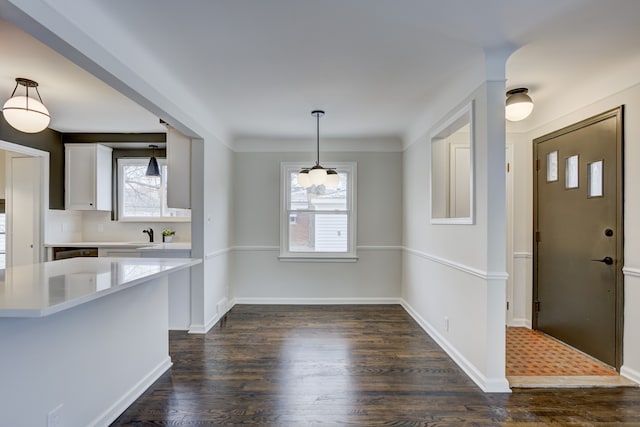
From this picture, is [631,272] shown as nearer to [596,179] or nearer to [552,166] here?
[596,179]

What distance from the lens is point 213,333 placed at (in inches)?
148

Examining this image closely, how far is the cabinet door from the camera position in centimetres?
481

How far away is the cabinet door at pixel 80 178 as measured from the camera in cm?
481

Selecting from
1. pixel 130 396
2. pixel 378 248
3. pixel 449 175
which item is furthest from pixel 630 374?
pixel 130 396

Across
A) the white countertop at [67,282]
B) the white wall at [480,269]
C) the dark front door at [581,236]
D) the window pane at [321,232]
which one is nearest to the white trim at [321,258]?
the window pane at [321,232]

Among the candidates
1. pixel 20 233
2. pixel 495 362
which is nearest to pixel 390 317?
pixel 495 362

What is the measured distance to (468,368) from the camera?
9.16ft

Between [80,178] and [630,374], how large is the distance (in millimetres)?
6353

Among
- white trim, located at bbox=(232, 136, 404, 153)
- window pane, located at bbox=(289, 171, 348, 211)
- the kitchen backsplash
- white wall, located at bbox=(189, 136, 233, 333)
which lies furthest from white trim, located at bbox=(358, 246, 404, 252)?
the kitchen backsplash

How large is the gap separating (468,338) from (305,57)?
100 inches

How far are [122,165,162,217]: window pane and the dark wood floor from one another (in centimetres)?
231

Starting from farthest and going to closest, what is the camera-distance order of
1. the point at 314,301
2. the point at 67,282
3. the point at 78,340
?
the point at 314,301 < the point at 78,340 < the point at 67,282

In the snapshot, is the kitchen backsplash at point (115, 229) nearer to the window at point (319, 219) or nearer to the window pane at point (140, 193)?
Answer: the window pane at point (140, 193)

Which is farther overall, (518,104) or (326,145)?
(326,145)
